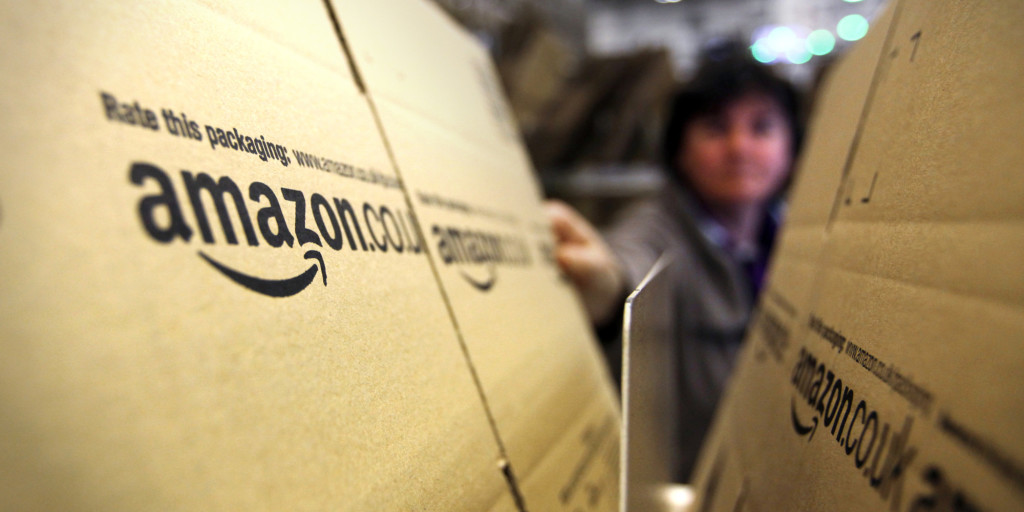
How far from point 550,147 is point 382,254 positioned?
177 centimetres

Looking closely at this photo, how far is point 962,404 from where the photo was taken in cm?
23

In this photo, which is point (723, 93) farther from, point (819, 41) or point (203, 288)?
point (819, 41)

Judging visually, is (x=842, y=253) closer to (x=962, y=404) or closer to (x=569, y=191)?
(x=962, y=404)

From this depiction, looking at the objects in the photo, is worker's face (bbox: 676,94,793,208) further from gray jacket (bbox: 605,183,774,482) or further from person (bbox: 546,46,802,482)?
gray jacket (bbox: 605,183,774,482)

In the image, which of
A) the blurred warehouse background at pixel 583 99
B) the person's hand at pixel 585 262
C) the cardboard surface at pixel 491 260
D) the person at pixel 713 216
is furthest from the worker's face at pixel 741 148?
the cardboard surface at pixel 491 260

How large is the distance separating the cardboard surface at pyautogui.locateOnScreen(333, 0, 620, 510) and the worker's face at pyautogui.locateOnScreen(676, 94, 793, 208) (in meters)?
1.00

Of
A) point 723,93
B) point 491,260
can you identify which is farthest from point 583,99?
point 491,260

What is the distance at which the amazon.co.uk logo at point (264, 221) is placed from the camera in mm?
275

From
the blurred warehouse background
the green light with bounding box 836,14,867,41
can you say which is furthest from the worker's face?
the green light with bounding box 836,14,867,41

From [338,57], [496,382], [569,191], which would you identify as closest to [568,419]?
[496,382]

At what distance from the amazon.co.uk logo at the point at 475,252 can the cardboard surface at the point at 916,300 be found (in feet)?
0.93

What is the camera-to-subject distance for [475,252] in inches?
22.3

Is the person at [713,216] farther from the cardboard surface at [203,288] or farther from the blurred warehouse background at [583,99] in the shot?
the cardboard surface at [203,288]

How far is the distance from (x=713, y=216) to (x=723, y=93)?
370 mm
